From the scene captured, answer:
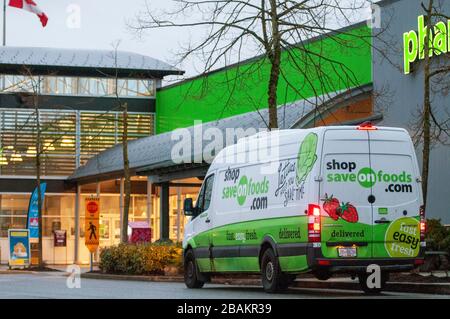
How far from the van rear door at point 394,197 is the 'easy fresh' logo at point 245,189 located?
92.7 inches

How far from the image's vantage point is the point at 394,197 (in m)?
18.3

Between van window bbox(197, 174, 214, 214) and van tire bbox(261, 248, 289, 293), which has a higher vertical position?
van window bbox(197, 174, 214, 214)

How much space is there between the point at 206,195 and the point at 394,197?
18.3 ft

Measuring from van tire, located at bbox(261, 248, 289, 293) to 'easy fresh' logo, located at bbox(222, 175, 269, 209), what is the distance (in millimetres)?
1171

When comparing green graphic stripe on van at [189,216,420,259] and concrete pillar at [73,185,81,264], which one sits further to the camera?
concrete pillar at [73,185,81,264]

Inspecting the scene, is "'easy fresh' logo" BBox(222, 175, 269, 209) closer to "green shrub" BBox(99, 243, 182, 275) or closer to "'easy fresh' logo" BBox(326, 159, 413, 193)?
"'easy fresh' logo" BBox(326, 159, 413, 193)

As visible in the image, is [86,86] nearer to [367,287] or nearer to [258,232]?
[258,232]

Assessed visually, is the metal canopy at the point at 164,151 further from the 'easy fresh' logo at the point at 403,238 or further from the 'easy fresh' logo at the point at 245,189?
the 'easy fresh' logo at the point at 403,238

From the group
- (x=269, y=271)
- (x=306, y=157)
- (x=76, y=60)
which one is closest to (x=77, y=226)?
(x=76, y=60)

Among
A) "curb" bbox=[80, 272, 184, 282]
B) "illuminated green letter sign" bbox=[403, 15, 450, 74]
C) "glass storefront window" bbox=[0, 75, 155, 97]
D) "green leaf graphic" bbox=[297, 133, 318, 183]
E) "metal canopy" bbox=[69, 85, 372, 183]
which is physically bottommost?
"curb" bbox=[80, 272, 184, 282]

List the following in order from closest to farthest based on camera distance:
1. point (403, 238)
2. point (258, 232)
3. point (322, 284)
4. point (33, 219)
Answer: point (403, 238) < point (258, 232) < point (322, 284) < point (33, 219)

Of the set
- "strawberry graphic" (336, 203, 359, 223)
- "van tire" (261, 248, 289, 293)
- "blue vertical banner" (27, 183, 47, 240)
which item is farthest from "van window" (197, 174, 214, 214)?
"blue vertical banner" (27, 183, 47, 240)

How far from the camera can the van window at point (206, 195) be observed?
74.0 feet

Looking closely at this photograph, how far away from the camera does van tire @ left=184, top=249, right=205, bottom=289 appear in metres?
22.9
